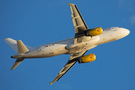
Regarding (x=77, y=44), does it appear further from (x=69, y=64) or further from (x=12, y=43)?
(x=12, y=43)

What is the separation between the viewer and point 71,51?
45219 millimetres

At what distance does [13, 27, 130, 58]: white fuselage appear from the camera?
43531 millimetres

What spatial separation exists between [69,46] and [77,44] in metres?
1.81

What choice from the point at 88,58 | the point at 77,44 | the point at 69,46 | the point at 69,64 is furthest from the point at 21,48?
the point at 88,58

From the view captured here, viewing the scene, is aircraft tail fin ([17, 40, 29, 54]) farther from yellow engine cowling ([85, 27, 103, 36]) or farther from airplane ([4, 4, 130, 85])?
yellow engine cowling ([85, 27, 103, 36])

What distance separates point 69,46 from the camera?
143 ft

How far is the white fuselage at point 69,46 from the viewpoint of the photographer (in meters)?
43.5

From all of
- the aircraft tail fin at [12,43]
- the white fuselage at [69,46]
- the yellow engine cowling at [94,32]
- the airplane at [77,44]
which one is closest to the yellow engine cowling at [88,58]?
the airplane at [77,44]

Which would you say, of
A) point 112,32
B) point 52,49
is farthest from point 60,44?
point 112,32

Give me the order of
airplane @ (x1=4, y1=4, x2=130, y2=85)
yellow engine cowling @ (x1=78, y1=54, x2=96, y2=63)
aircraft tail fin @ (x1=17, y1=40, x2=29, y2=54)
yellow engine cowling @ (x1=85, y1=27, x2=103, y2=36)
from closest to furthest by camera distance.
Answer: yellow engine cowling @ (x1=85, y1=27, x2=103, y2=36) < airplane @ (x1=4, y1=4, x2=130, y2=85) < aircraft tail fin @ (x1=17, y1=40, x2=29, y2=54) < yellow engine cowling @ (x1=78, y1=54, x2=96, y2=63)

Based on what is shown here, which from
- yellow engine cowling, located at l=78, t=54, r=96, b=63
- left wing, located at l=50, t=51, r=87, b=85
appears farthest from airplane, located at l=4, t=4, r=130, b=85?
left wing, located at l=50, t=51, r=87, b=85

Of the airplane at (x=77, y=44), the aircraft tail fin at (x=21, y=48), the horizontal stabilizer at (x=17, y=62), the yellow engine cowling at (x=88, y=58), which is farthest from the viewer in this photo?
the yellow engine cowling at (x=88, y=58)

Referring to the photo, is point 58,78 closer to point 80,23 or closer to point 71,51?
point 71,51

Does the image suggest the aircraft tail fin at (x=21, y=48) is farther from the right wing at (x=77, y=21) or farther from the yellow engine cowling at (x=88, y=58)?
the yellow engine cowling at (x=88, y=58)
